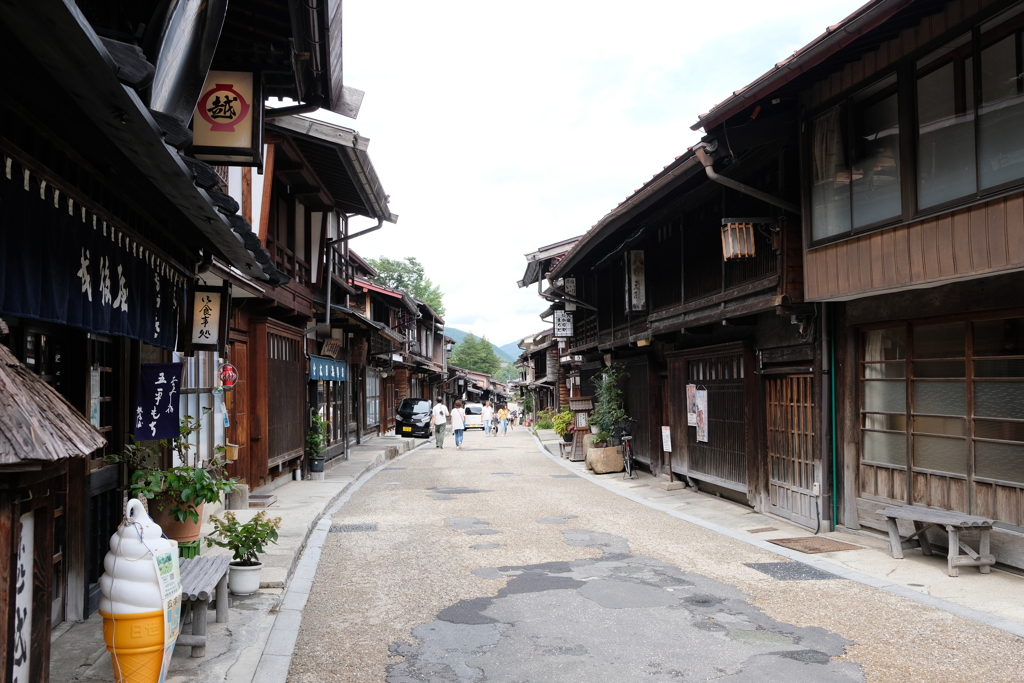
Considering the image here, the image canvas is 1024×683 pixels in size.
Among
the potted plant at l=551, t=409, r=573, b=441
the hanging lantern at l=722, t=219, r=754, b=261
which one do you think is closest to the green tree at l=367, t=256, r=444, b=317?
the potted plant at l=551, t=409, r=573, b=441

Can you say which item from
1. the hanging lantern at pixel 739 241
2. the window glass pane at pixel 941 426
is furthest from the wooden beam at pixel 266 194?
the window glass pane at pixel 941 426

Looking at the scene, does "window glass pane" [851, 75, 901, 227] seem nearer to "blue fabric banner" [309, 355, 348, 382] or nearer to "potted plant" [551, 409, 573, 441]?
"blue fabric banner" [309, 355, 348, 382]

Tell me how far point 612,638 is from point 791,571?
3586 millimetres

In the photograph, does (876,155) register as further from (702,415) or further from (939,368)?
(702,415)

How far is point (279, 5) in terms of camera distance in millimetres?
7660

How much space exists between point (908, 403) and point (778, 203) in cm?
337

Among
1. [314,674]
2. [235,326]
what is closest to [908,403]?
[314,674]

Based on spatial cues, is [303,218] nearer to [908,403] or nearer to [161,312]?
[161,312]

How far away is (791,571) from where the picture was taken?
30.0 feet

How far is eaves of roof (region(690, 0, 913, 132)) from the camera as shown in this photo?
8.30m

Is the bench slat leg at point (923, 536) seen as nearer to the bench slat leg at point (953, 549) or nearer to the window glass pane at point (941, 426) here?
the bench slat leg at point (953, 549)

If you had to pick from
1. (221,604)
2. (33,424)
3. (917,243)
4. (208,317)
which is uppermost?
(917,243)

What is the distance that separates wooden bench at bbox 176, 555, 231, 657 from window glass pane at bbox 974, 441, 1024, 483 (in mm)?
8142

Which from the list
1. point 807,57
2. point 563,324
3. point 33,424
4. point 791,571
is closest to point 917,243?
point 807,57
